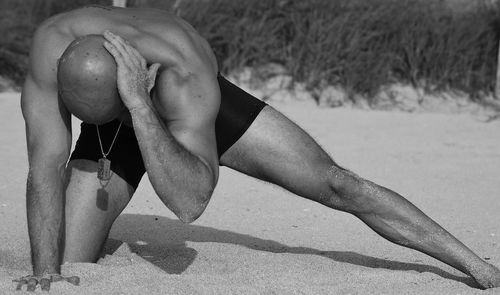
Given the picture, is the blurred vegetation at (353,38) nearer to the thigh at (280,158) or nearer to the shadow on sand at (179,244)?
the shadow on sand at (179,244)

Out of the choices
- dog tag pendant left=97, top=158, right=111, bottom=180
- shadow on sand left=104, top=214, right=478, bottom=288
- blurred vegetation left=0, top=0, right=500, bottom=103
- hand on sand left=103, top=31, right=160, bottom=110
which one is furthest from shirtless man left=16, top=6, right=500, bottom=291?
blurred vegetation left=0, top=0, right=500, bottom=103

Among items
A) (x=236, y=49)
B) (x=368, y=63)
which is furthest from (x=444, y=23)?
(x=236, y=49)

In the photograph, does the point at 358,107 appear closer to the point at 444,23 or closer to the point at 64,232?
the point at 444,23

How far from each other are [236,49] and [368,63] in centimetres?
138

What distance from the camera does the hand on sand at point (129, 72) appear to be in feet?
11.3

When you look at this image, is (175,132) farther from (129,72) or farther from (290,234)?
(290,234)

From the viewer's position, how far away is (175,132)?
11.8 ft

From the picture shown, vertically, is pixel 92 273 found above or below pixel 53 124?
below

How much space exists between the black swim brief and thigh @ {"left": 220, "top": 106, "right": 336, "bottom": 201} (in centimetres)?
4

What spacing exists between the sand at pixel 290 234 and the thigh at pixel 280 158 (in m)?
0.40

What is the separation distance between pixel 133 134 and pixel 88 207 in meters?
0.37

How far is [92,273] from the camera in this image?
154 inches

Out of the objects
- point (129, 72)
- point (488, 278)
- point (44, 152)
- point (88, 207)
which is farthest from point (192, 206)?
point (488, 278)

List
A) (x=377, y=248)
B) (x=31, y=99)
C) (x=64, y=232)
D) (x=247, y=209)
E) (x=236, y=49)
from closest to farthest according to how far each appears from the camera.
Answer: (x=31, y=99) < (x=64, y=232) < (x=377, y=248) < (x=247, y=209) < (x=236, y=49)
